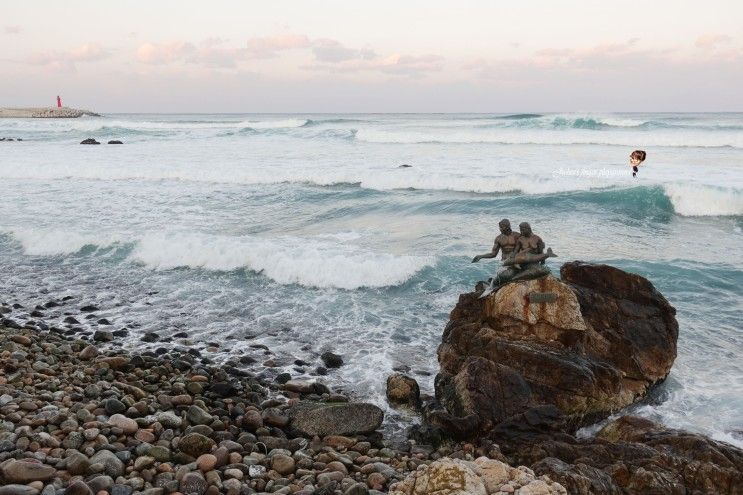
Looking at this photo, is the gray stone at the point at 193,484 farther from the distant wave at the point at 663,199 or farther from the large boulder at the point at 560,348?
the distant wave at the point at 663,199

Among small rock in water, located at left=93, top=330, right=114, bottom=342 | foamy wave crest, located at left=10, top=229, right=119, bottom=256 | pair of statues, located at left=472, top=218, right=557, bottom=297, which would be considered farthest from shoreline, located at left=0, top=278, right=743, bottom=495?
foamy wave crest, located at left=10, top=229, right=119, bottom=256

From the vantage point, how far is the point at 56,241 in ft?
51.7

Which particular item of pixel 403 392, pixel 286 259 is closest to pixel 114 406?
pixel 403 392

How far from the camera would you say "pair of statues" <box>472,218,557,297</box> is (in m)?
8.45

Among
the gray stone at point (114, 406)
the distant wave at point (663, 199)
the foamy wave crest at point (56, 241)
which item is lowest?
the gray stone at point (114, 406)

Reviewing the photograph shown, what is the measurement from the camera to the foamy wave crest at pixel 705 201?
824 inches

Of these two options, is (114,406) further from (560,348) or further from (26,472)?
(560,348)

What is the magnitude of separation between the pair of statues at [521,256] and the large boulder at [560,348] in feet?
0.60

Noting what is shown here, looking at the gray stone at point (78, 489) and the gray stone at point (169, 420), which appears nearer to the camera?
the gray stone at point (78, 489)

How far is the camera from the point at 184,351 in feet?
30.2

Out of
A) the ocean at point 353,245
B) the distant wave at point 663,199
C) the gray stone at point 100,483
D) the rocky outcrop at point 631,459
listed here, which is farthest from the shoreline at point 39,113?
the rocky outcrop at point 631,459

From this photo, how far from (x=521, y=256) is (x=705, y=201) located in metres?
16.6

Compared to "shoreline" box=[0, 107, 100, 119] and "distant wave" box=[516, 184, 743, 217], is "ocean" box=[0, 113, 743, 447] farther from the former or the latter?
"shoreline" box=[0, 107, 100, 119]

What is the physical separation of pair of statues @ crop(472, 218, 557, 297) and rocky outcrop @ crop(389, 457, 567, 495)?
3.97 metres
